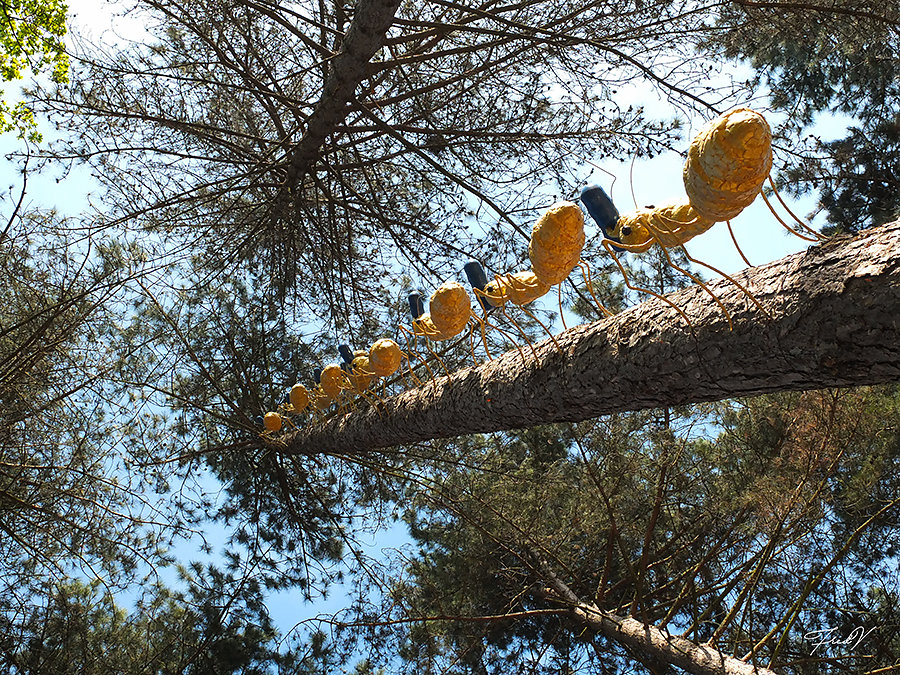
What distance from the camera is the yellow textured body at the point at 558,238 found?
53.5 inches

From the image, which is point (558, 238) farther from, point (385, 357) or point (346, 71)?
point (346, 71)

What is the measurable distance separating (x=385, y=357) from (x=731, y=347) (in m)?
1.42

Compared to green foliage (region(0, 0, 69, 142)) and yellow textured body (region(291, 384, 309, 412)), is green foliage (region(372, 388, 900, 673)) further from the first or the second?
green foliage (region(0, 0, 69, 142))

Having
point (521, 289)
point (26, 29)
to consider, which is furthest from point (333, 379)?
point (26, 29)

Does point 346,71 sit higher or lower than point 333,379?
higher

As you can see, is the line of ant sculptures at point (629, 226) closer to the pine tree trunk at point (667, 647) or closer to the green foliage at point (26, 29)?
the pine tree trunk at point (667, 647)

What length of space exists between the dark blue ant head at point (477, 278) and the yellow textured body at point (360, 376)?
0.95 metres

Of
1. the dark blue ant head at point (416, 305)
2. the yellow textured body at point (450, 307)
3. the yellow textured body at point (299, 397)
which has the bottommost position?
the yellow textured body at point (450, 307)

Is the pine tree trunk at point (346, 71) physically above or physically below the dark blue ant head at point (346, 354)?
above

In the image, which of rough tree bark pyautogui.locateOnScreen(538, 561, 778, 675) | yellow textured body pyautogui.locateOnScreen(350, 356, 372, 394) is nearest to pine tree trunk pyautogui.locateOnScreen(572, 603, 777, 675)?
rough tree bark pyautogui.locateOnScreen(538, 561, 778, 675)

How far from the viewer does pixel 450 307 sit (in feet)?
5.91

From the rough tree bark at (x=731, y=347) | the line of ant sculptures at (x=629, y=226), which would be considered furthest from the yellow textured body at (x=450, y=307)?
the rough tree bark at (x=731, y=347)

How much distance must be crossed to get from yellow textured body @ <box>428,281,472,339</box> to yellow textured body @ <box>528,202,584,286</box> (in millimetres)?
413

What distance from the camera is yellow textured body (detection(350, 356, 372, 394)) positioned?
2.65 meters
